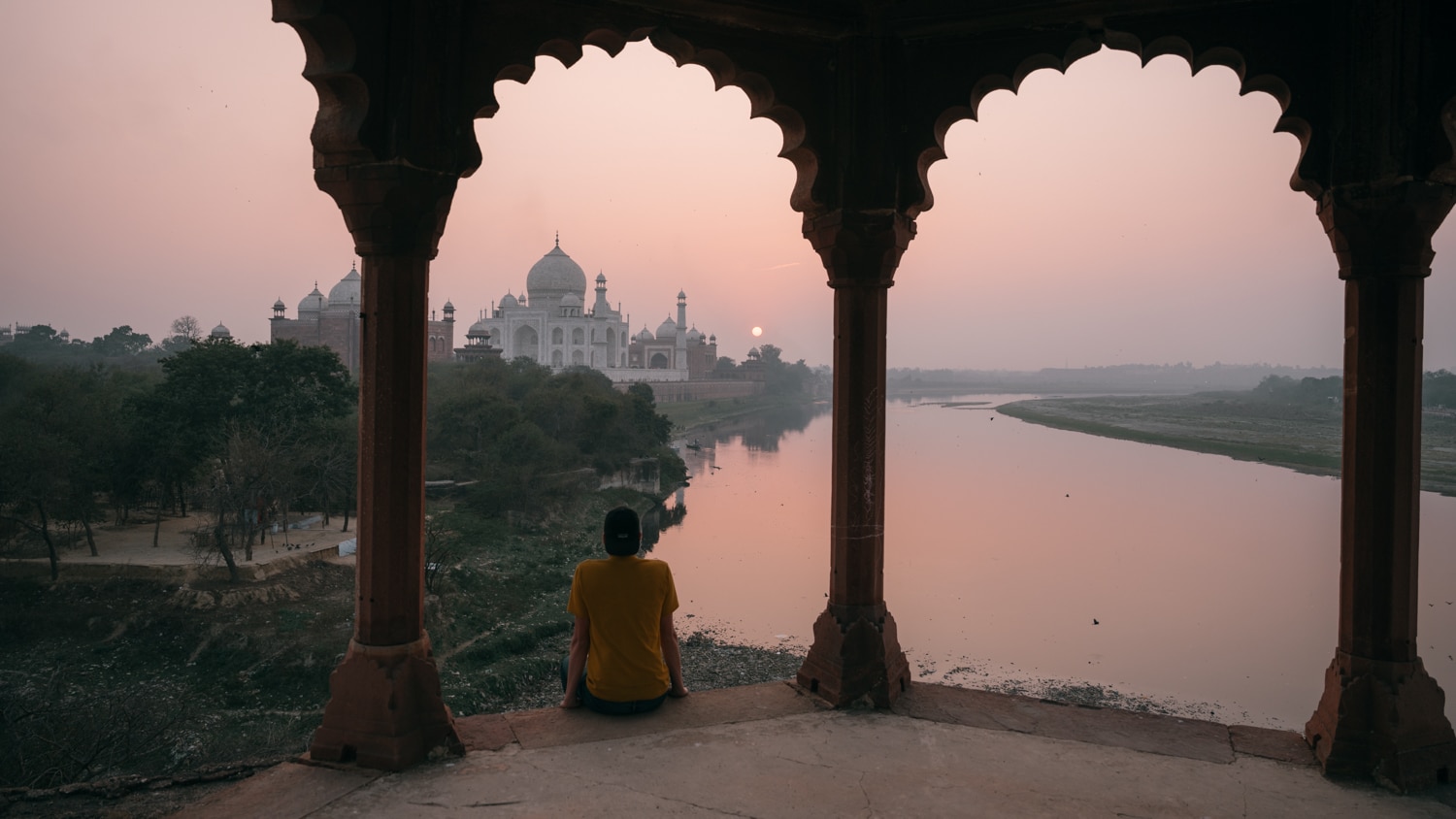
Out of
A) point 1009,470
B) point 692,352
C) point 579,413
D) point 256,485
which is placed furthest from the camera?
point 692,352

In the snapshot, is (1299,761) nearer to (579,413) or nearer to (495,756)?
(495,756)

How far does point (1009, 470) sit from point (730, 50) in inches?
824

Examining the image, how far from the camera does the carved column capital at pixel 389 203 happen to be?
1.82m

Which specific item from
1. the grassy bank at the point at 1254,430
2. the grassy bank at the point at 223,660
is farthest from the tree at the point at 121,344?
the grassy bank at the point at 1254,430

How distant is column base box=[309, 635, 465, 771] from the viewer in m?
1.76

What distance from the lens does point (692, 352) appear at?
51.1 m

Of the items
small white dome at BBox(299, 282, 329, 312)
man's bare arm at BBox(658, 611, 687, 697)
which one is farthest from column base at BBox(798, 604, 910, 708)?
small white dome at BBox(299, 282, 329, 312)

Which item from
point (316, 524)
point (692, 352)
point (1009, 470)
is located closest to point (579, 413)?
point (316, 524)

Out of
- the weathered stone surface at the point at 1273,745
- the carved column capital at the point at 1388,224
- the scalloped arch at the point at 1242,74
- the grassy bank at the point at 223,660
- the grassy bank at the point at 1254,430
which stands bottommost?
the grassy bank at the point at 223,660

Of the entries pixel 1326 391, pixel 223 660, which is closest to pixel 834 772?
pixel 223 660

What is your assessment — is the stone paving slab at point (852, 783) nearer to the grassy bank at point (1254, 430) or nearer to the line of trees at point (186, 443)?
the line of trees at point (186, 443)

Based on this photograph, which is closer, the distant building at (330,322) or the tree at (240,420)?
the tree at (240,420)

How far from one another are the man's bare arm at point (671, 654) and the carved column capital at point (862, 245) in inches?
35.1

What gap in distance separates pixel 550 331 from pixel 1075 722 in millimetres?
39304
